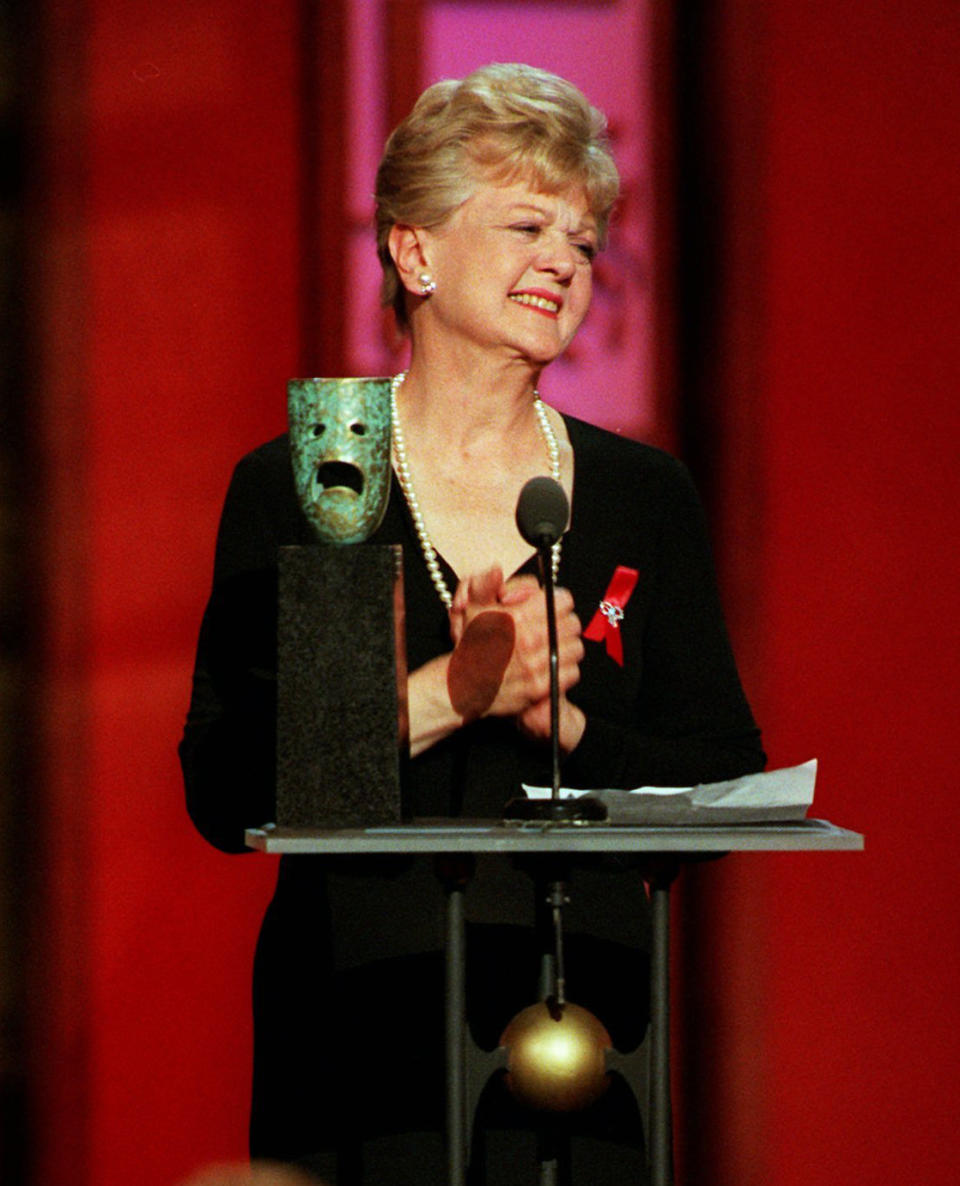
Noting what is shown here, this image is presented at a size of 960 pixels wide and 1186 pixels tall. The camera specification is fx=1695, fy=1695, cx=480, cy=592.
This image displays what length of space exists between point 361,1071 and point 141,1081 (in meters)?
1.61

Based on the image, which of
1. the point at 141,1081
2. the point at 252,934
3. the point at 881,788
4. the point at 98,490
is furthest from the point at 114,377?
the point at 881,788

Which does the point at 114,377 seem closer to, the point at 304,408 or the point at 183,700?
the point at 183,700

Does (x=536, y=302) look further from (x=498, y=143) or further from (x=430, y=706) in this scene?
(x=430, y=706)

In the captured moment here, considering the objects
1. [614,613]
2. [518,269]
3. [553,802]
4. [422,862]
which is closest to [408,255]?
[518,269]

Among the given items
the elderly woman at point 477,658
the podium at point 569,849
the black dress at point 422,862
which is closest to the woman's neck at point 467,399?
the elderly woman at point 477,658

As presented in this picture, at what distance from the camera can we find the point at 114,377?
3057 millimetres

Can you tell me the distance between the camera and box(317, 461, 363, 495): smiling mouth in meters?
1.46

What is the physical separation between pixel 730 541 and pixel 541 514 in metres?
1.77

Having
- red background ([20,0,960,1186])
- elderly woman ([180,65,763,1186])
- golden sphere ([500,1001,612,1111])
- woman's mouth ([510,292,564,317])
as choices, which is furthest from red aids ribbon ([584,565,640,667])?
red background ([20,0,960,1186])

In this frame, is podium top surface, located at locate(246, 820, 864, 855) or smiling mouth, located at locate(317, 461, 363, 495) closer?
podium top surface, located at locate(246, 820, 864, 855)

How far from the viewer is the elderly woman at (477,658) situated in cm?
160

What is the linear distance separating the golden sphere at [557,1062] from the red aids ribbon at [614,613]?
538 mm

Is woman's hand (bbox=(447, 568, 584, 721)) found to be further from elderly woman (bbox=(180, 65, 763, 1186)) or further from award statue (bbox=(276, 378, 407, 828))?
award statue (bbox=(276, 378, 407, 828))

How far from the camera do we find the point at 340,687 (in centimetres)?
140
